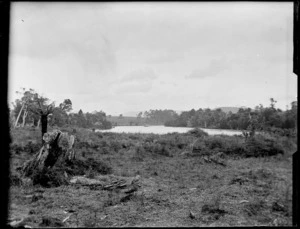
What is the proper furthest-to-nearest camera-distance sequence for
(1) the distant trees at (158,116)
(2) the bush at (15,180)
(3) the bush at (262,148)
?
1. (1) the distant trees at (158,116)
2. (3) the bush at (262,148)
3. (2) the bush at (15,180)

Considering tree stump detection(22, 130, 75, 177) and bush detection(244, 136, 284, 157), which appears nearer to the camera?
tree stump detection(22, 130, 75, 177)

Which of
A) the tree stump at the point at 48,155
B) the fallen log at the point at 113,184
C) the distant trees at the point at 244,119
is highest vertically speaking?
the distant trees at the point at 244,119

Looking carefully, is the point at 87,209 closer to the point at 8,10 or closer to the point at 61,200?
the point at 61,200

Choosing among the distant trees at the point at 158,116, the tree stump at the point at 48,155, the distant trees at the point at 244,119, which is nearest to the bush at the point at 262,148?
the distant trees at the point at 244,119

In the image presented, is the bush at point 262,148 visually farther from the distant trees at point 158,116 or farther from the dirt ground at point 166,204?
the distant trees at point 158,116

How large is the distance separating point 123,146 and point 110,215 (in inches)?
534

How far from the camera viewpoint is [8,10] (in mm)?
1353

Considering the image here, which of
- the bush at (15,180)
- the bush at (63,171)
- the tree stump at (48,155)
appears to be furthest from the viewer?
the tree stump at (48,155)

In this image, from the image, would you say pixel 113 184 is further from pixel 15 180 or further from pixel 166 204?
pixel 15 180

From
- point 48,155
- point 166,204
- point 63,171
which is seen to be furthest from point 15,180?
point 166,204

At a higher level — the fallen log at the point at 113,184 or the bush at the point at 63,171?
the bush at the point at 63,171

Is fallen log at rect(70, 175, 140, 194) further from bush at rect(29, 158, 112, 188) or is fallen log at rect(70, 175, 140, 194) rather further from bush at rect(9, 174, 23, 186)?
bush at rect(9, 174, 23, 186)

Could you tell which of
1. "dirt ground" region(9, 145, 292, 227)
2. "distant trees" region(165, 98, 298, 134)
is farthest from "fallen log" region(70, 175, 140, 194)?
"distant trees" region(165, 98, 298, 134)

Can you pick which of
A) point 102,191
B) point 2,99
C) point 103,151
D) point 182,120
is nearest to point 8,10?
point 2,99
